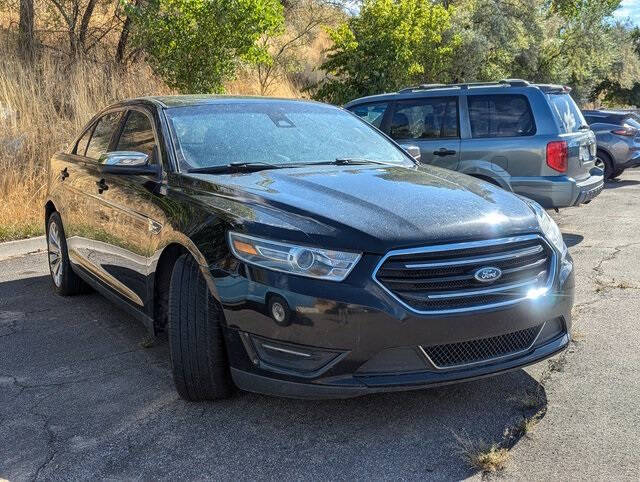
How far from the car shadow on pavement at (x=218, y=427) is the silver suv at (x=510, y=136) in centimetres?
413

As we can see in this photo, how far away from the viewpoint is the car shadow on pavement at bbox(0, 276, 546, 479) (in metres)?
3.14

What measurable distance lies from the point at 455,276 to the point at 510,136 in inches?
201

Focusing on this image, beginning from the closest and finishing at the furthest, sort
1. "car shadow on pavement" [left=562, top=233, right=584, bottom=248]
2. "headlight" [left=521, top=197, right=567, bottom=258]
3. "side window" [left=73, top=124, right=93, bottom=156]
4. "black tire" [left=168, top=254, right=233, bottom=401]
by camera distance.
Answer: "black tire" [left=168, top=254, right=233, bottom=401] < "headlight" [left=521, top=197, right=567, bottom=258] < "side window" [left=73, top=124, right=93, bottom=156] < "car shadow on pavement" [left=562, top=233, right=584, bottom=248]

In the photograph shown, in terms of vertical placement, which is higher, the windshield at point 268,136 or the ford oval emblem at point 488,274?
the windshield at point 268,136

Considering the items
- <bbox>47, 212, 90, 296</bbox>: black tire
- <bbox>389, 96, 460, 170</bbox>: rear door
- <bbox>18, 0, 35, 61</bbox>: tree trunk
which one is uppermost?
<bbox>18, 0, 35, 61</bbox>: tree trunk

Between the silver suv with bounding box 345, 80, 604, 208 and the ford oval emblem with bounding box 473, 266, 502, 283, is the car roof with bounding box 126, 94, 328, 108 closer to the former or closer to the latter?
the ford oval emblem with bounding box 473, 266, 502, 283

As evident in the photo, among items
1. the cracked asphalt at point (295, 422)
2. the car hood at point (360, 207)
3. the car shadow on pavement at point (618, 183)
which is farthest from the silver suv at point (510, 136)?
the car shadow on pavement at point (618, 183)

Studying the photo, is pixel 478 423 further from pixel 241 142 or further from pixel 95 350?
pixel 95 350

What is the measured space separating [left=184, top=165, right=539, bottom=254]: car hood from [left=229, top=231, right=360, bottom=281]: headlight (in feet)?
0.14

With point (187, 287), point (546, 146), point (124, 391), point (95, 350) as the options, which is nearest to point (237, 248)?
point (187, 287)

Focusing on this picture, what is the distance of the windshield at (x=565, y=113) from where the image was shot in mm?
7812

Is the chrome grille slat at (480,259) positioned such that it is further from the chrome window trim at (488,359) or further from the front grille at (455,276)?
the chrome window trim at (488,359)

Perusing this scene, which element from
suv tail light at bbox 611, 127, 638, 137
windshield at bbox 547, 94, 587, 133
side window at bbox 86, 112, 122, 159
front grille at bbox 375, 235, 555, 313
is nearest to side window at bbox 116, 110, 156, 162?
side window at bbox 86, 112, 122, 159

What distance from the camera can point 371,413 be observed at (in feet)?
11.9
